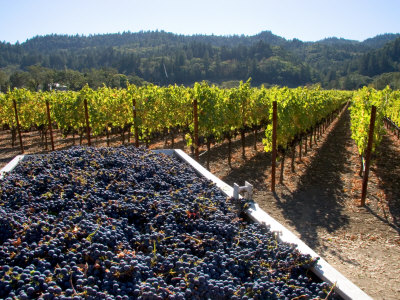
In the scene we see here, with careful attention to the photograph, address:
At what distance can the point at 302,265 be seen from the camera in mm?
2094

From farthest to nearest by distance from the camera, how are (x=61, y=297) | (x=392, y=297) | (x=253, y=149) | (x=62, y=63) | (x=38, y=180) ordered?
1. (x=62, y=63)
2. (x=253, y=149)
3. (x=392, y=297)
4. (x=38, y=180)
5. (x=61, y=297)

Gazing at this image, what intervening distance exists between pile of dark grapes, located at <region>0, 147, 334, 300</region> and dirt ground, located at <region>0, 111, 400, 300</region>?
9.83 ft

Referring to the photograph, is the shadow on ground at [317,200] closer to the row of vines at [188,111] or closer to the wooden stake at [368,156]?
the wooden stake at [368,156]

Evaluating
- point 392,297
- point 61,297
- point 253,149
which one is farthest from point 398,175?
point 61,297

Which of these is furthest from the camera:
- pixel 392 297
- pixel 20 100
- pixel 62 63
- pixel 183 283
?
pixel 62 63

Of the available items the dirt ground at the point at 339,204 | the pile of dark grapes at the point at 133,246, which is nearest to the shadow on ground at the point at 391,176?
the dirt ground at the point at 339,204

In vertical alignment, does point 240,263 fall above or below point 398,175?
above

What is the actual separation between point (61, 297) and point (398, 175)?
403 inches

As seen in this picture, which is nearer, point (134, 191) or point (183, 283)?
point (183, 283)

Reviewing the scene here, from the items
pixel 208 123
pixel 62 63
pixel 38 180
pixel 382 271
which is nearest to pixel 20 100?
pixel 208 123

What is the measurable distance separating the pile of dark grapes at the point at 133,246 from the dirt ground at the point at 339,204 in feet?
9.83

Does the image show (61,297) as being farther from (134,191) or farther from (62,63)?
(62,63)

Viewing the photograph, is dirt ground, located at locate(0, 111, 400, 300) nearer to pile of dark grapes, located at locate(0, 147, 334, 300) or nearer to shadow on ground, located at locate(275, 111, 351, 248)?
shadow on ground, located at locate(275, 111, 351, 248)

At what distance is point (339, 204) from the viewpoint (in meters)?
7.34
